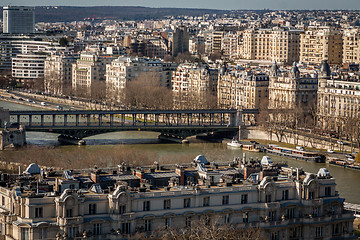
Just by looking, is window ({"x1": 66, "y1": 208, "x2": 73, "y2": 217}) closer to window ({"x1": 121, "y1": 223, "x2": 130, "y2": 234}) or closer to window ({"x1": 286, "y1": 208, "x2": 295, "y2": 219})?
window ({"x1": 121, "y1": 223, "x2": 130, "y2": 234})

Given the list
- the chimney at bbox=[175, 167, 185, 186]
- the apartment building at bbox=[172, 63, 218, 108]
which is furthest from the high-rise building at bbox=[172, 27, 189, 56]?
the chimney at bbox=[175, 167, 185, 186]

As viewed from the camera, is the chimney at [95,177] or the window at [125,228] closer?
the window at [125,228]

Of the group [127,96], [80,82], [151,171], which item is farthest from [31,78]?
[151,171]

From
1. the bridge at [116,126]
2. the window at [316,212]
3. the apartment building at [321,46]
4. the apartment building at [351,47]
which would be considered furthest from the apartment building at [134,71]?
the window at [316,212]

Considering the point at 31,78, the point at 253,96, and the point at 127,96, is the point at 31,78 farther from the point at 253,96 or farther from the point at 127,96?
the point at 253,96

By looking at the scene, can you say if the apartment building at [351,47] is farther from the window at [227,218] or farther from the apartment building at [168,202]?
the window at [227,218]

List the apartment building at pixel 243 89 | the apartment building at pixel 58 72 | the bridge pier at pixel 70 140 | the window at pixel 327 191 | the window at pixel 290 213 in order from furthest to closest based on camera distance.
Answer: the apartment building at pixel 58 72 < the apartment building at pixel 243 89 < the bridge pier at pixel 70 140 < the window at pixel 327 191 < the window at pixel 290 213
